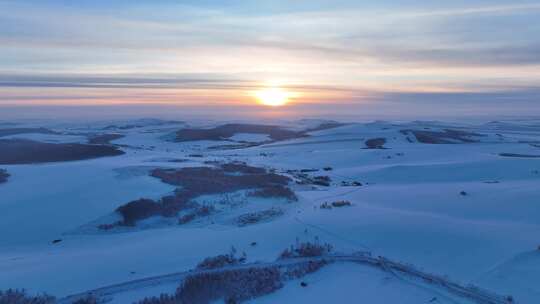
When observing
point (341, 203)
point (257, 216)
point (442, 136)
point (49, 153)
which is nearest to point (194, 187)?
point (257, 216)

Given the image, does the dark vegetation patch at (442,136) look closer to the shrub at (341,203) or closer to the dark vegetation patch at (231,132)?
the dark vegetation patch at (231,132)

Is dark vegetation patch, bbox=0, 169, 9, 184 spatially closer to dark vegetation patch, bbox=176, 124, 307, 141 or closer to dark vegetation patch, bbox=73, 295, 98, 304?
dark vegetation patch, bbox=73, 295, 98, 304

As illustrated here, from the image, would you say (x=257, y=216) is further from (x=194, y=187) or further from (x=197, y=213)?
(x=194, y=187)

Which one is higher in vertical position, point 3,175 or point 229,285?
point 3,175

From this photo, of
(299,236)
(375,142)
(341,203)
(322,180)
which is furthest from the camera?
(375,142)

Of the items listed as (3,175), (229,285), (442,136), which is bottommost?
(442,136)

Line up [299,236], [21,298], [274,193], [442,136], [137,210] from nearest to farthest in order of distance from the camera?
[21,298], [299,236], [137,210], [274,193], [442,136]

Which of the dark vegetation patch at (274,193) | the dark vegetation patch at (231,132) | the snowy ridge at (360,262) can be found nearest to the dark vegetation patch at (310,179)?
the dark vegetation patch at (274,193)
